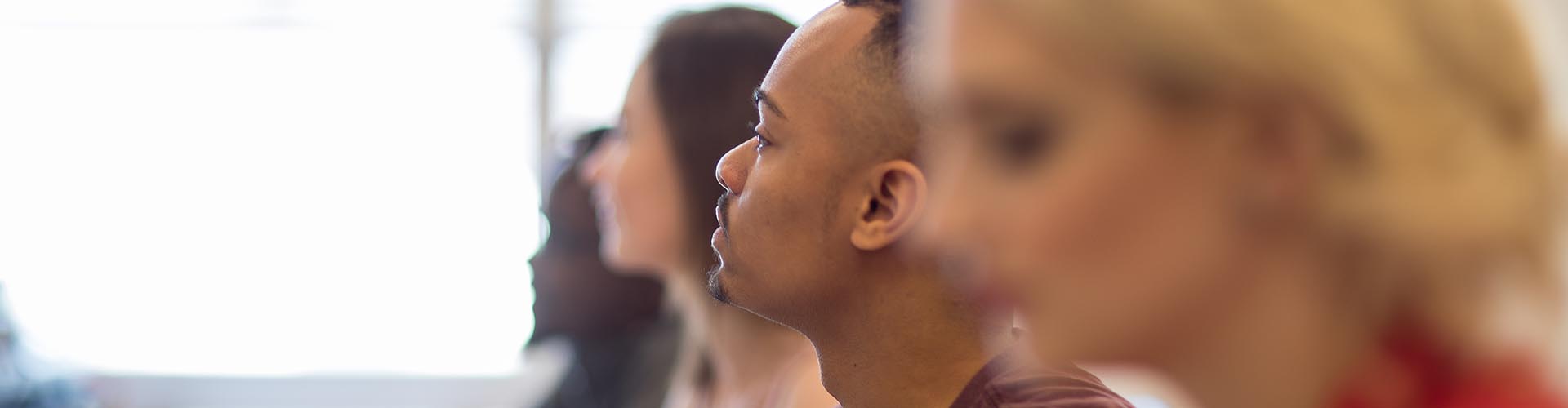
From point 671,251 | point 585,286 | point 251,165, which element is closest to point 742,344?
point 671,251

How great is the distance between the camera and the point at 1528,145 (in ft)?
1.53

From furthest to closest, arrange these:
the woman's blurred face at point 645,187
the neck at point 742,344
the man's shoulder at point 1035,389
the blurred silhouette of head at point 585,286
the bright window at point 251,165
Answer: the bright window at point 251,165, the blurred silhouette of head at point 585,286, the woman's blurred face at point 645,187, the neck at point 742,344, the man's shoulder at point 1035,389

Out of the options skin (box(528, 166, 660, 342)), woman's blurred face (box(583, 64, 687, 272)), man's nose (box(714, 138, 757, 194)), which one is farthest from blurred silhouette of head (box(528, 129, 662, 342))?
man's nose (box(714, 138, 757, 194))

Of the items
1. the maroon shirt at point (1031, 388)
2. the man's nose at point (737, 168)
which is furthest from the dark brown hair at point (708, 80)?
the maroon shirt at point (1031, 388)

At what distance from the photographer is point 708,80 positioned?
1.62 m

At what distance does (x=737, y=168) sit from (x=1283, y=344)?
1.83 ft

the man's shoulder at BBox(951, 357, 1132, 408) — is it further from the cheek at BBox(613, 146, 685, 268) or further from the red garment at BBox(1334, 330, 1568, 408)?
the cheek at BBox(613, 146, 685, 268)

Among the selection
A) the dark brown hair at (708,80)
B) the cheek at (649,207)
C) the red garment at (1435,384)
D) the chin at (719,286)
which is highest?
the dark brown hair at (708,80)

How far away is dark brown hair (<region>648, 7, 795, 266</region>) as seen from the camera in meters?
1.61

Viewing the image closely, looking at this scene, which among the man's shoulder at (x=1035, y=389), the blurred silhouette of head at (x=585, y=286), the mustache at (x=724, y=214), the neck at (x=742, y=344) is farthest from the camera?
the blurred silhouette of head at (x=585, y=286)

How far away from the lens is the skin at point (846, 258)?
0.94 m

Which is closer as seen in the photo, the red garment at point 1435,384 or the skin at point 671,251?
the red garment at point 1435,384

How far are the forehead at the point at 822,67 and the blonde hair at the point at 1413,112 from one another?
49 cm

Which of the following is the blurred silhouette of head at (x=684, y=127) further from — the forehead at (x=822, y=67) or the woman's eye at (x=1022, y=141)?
the woman's eye at (x=1022, y=141)
